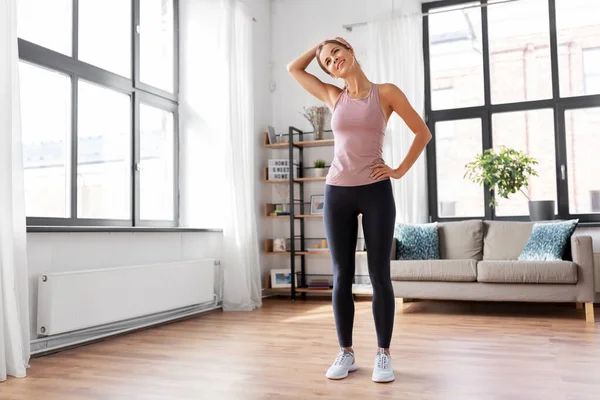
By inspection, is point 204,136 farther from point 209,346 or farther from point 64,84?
point 209,346

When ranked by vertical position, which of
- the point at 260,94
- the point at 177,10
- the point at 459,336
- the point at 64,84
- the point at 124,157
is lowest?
the point at 459,336

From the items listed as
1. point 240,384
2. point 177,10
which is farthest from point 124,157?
point 240,384

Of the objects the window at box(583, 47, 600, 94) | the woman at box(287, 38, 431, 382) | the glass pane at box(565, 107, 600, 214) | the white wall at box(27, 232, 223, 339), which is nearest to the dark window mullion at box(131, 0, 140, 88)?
the white wall at box(27, 232, 223, 339)

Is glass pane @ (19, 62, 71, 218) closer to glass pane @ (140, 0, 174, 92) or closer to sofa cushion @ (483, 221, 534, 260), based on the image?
glass pane @ (140, 0, 174, 92)

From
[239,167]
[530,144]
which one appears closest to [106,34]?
[239,167]

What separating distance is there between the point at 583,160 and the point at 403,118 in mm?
3395

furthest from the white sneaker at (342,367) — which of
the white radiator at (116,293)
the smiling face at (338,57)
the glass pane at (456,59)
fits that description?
the glass pane at (456,59)

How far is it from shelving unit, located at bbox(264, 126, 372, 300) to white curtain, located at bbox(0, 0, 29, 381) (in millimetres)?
2840

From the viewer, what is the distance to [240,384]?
2.29 metres

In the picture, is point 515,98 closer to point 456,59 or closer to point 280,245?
point 456,59

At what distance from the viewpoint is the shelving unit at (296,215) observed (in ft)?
17.3

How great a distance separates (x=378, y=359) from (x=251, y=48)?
358 centimetres

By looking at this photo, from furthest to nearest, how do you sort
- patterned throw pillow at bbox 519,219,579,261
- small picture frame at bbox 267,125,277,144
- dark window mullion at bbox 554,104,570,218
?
small picture frame at bbox 267,125,277,144, dark window mullion at bbox 554,104,570,218, patterned throw pillow at bbox 519,219,579,261

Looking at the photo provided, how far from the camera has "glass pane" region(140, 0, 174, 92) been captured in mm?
4523
